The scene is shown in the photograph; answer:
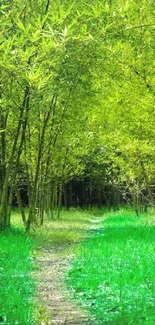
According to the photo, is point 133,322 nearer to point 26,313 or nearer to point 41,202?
point 26,313

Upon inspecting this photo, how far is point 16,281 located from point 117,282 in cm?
135

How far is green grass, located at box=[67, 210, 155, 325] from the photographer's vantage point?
5.56 metres

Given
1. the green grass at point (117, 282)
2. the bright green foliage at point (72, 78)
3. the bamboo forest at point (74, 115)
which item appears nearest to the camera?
the green grass at point (117, 282)

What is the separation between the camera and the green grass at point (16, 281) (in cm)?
543

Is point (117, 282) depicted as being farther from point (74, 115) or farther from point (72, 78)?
point (74, 115)

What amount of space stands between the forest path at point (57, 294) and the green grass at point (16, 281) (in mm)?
170

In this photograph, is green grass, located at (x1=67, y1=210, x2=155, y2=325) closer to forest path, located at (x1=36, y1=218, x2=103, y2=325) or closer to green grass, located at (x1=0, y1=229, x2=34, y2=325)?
forest path, located at (x1=36, y1=218, x2=103, y2=325)

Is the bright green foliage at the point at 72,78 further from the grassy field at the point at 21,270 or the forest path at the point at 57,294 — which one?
the forest path at the point at 57,294

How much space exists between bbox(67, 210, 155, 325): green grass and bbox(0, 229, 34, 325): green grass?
65cm

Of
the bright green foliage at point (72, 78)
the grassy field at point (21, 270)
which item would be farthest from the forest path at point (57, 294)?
the bright green foliage at point (72, 78)

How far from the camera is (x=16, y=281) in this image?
7281mm

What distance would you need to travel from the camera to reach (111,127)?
68.2 feet

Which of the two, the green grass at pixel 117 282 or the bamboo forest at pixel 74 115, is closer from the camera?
the green grass at pixel 117 282

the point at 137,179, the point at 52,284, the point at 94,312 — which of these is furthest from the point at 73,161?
the point at 94,312
